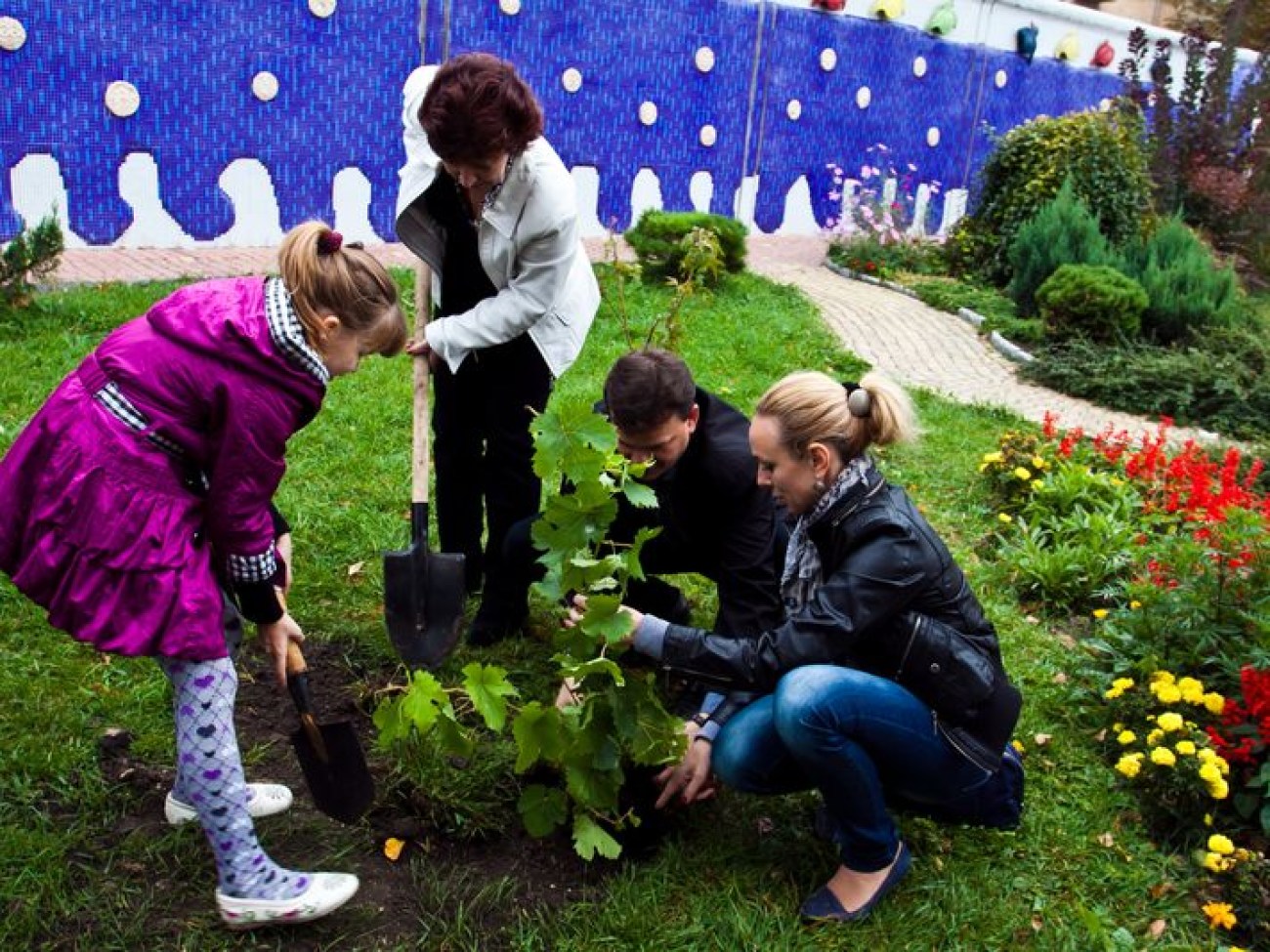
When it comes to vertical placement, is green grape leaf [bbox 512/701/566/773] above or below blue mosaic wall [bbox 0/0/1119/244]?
below

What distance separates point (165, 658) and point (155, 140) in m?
6.31

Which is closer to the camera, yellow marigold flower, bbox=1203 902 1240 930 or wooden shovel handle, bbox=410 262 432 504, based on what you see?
yellow marigold flower, bbox=1203 902 1240 930

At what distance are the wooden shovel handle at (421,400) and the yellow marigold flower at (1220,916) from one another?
7.16ft

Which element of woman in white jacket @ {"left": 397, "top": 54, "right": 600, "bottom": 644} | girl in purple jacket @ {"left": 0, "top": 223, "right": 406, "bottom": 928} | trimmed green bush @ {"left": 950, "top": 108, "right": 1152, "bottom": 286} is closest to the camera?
girl in purple jacket @ {"left": 0, "top": 223, "right": 406, "bottom": 928}

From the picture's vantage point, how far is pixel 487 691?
220 cm

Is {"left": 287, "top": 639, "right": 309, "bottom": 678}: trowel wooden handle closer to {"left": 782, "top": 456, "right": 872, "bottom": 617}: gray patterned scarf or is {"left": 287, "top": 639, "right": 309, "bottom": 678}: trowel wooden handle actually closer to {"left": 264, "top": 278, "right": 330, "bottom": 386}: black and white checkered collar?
{"left": 264, "top": 278, "right": 330, "bottom": 386}: black and white checkered collar

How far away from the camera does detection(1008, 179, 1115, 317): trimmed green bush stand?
350 inches

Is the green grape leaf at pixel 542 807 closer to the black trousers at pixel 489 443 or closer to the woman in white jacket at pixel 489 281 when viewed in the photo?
the woman in white jacket at pixel 489 281

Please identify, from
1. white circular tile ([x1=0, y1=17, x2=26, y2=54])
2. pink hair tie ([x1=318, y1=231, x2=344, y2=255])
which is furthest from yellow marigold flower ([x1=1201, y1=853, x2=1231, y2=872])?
white circular tile ([x1=0, y1=17, x2=26, y2=54])

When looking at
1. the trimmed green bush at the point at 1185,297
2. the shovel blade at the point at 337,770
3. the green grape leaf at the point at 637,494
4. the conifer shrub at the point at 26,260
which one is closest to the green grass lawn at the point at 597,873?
the shovel blade at the point at 337,770

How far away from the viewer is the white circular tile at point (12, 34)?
22.0ft

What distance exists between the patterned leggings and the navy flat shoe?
114 cm

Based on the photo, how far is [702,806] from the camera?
2795 mm

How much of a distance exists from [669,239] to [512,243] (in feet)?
19.1
